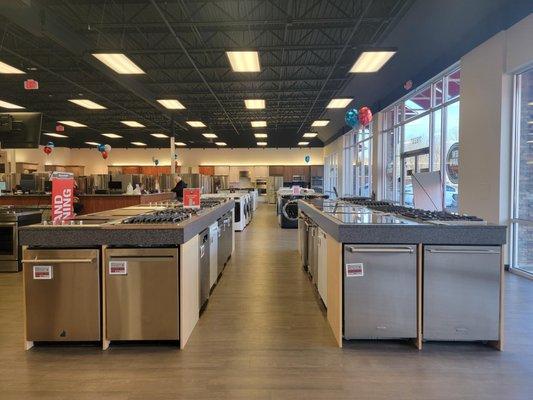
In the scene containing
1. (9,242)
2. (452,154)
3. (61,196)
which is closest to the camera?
(61,196)

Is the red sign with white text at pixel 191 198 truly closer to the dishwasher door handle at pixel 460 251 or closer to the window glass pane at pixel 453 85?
the dishwasher door handle at pixel 460 251

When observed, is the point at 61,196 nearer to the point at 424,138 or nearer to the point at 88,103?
the point at 424,138

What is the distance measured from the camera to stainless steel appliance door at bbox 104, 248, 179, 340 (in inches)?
118

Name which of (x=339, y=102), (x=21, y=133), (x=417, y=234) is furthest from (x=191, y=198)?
(x=339, y=102)

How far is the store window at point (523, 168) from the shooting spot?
18.1 ft

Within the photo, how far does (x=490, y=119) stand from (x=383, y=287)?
4388mm

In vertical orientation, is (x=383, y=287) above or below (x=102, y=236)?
below

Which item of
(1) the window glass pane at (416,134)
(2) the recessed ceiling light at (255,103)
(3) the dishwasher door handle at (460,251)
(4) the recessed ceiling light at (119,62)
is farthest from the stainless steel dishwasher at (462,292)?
(2) the recessed ceiling light at (255,103)

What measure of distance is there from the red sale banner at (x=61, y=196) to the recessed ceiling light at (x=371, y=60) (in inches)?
217

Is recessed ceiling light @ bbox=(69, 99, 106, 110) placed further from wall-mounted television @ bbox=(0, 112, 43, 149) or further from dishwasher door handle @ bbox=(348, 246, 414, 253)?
dishwasher door handle @ bbox=(348, 246, 414, 253)

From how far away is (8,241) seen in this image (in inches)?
230

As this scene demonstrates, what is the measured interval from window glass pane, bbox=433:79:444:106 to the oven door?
8.65 m

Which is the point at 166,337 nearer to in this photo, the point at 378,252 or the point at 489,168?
the point at 378,252

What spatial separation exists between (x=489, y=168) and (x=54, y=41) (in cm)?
810
